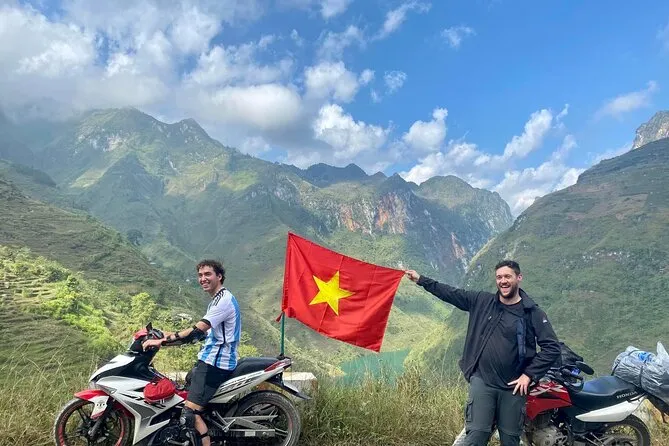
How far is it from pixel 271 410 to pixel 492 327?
2.42 metres

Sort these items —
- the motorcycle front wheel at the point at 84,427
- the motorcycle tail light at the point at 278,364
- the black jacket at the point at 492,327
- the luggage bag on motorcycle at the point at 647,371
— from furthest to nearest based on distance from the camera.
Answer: the motorcycle tail light at the point at 278,364 < the luggage bag on motorcycle at the point at 647,371 < the motorcycle front wheel at the point at 84,427 < the black jacket at the point at 492,327

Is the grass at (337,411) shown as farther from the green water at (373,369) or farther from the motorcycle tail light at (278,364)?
the motorcycle tail light at (278,364)

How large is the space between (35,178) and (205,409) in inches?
7705

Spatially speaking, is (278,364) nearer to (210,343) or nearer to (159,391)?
(210,343)

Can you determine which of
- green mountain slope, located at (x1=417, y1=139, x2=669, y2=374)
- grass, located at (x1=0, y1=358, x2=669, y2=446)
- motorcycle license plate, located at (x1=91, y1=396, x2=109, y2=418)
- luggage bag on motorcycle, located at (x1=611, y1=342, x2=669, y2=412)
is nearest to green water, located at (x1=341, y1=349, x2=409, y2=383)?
grass, located at (x1=0, y1=358, x2=669, y2=446)

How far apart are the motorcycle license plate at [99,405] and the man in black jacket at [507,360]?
3387 millimetres

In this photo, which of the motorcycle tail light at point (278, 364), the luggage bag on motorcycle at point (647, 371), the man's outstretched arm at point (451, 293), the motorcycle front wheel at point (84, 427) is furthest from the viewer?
the motorcycle tail light at point (278, 364)

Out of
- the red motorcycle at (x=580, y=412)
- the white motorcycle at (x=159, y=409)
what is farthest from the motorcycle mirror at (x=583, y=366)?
the white motorcycle at (x=159, y=409)

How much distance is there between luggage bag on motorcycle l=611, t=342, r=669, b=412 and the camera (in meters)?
4.43

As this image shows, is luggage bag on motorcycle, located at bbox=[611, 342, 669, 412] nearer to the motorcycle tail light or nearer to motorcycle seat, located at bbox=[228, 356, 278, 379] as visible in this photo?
the motorcycle tail light

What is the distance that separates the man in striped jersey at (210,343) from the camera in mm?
4117

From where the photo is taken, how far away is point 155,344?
4137 mm

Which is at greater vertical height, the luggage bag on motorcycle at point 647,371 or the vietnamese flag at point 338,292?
the vietnamese flag at point 338,292

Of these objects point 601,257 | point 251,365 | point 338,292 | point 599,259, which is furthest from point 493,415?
point 601,257
